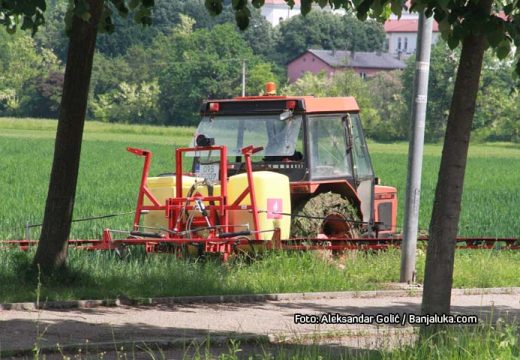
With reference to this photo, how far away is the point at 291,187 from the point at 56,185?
379 cm

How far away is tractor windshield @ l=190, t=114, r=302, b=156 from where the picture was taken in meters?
15.7

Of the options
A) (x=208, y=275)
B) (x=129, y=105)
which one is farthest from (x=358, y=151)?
(x=129, y=105)

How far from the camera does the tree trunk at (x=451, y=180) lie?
8.54 metres

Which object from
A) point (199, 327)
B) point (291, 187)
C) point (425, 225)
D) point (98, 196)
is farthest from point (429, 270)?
point (98, 196)

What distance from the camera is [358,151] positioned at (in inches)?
648

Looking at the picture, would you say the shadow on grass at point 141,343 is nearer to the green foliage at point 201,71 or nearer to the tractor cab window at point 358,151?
the tractor cab window at point 358,151

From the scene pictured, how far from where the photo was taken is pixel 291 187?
15.4 m

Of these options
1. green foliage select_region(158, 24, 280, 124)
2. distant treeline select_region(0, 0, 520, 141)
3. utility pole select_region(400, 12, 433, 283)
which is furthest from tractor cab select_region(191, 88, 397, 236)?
green foliage select_region(158, 24, 280, 124)

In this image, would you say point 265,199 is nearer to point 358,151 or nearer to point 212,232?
point 212,232

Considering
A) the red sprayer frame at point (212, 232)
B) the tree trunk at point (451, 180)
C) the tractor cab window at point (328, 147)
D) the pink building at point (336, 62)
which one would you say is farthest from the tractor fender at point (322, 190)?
the pink building at point (336, 62)

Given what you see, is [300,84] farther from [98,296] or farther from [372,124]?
[98,296]

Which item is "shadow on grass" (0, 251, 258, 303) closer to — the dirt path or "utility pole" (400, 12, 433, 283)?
the dirt path

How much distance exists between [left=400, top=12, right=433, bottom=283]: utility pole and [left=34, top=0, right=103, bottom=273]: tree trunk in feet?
12.8

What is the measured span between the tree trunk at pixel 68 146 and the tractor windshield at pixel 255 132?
3593mm
